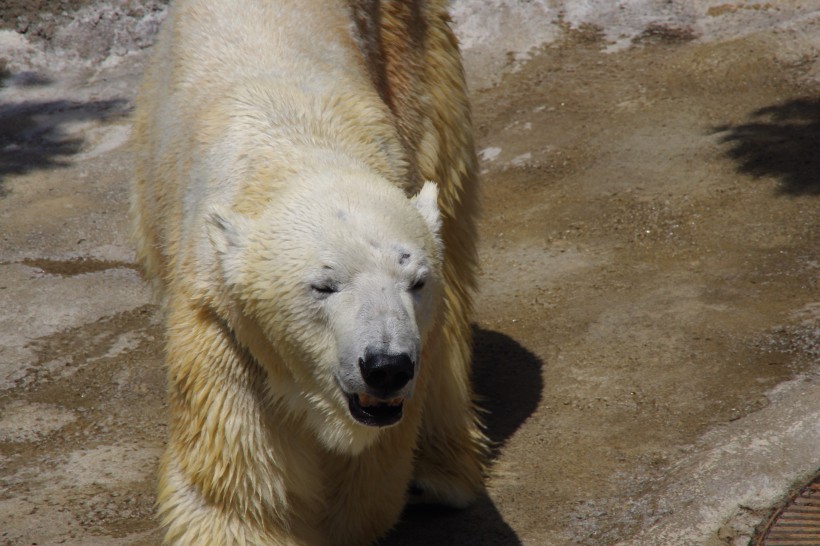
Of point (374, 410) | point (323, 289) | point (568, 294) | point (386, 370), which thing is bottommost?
point (568, 294)

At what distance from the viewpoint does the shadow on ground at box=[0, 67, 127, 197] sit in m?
6.75

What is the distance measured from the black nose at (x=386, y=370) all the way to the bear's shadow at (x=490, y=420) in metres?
1.14

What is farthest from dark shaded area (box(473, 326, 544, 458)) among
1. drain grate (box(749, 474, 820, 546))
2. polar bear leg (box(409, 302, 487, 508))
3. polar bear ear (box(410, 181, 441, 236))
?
polar bear ear (box(410, 181, 441, 236))

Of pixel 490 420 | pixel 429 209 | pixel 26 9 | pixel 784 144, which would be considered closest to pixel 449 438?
pixel 490 420

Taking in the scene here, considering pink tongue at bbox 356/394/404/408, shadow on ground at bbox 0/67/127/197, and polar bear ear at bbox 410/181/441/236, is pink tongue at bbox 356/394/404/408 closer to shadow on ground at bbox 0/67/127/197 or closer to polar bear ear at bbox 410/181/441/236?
polar bear ear at bbox 410/181/441/236

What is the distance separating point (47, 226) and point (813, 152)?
449cm

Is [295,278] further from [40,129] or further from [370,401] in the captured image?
[40,129]

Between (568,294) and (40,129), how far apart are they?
13.4ft

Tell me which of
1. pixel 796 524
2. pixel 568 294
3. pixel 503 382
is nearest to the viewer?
pixel 796 524

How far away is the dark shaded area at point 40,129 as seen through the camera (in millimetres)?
6746

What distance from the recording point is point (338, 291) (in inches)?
104

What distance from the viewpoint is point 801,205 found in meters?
→ 5.28

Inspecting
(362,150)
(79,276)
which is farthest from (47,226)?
(362,150)

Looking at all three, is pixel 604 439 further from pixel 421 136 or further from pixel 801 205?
pixel 801 205
